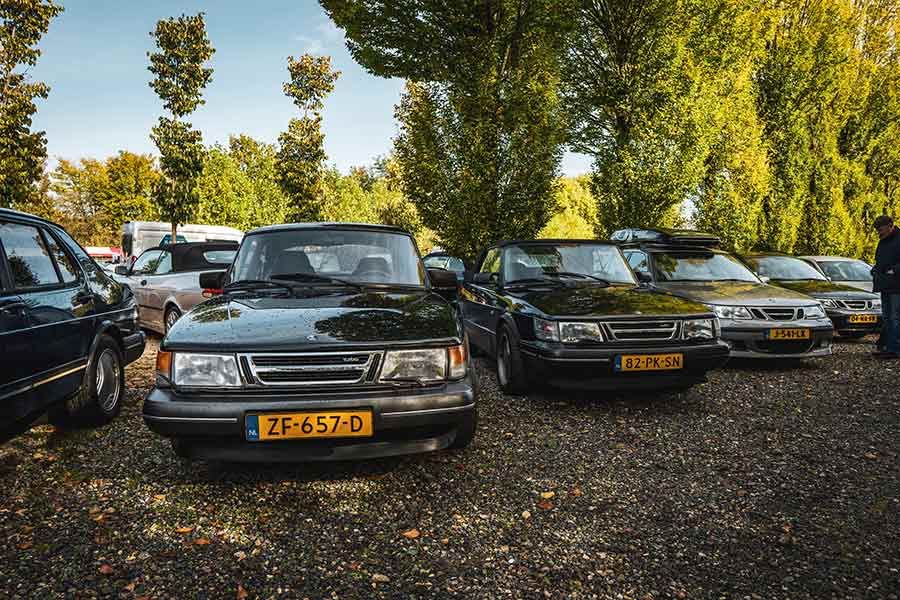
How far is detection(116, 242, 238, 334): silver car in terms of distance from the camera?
8070 millimetres

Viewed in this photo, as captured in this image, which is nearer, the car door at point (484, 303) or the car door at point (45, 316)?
the car door at point (45, 316)

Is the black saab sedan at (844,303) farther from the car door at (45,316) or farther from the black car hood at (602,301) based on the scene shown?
the car door at (45,316)

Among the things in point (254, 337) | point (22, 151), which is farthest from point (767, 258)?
point (22, 151)

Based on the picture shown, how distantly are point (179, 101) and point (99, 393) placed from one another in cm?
2108

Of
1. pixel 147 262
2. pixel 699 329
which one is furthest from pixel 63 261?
pixel 147 262

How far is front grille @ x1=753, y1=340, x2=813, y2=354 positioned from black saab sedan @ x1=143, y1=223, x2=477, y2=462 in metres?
4.86

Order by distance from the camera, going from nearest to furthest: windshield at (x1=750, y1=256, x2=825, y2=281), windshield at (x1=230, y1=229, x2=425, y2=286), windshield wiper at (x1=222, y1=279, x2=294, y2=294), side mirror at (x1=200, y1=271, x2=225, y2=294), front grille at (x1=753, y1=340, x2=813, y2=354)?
windshield wiper at (x1=222, y1=279, x2=294, y2=294), windshield at (x1=230, y1=229, x2=425, y2=286), side mirror at (x1=200, y1=271, x2=225, y2=294), front grille at (x1=753, y1=340, x2=813, y2=354), windshield at (x1=750, y1=256, x2=825, y2=281)

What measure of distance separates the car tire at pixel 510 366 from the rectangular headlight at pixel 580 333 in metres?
0.60

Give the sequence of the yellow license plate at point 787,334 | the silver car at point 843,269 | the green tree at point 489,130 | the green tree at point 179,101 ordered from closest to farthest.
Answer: the yellow license plate at point 787,334
the silver car at point 843,269
the green tree at point 489,130
the green tree at point 179,101

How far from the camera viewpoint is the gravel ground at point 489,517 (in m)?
2.34

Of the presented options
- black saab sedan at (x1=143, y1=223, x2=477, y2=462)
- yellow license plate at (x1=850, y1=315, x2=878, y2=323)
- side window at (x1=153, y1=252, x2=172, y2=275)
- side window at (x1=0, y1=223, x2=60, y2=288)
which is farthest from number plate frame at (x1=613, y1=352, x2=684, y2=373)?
side window at (x1=153, y1=252, x2=172, y2=275)

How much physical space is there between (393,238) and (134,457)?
2421 mm

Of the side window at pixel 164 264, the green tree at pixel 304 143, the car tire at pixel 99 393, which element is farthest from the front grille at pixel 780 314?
the green tree at pixel 304 143

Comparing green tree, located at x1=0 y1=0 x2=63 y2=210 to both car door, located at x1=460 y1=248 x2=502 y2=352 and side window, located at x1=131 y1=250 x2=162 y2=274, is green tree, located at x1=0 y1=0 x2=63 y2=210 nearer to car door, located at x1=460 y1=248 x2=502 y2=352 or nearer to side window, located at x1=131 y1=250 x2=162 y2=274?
side window, located at x1=131 y1=250 x2=162 y2=274
